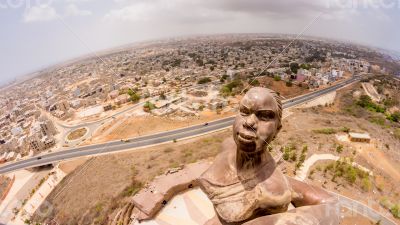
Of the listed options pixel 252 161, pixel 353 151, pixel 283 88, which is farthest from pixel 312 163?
pixel 283 88

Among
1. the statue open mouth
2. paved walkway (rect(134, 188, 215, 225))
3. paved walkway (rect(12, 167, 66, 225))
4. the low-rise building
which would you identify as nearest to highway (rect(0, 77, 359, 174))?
paved walkway (rect(12, 167, 66, 225))

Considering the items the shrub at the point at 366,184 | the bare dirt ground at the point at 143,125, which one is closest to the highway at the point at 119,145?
the bare dirt ground at the point at 143,125

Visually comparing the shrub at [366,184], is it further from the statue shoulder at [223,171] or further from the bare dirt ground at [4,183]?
Result: the bare dirt ground at [4,183]

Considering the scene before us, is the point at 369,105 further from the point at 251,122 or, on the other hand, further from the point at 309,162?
the point at 251,122

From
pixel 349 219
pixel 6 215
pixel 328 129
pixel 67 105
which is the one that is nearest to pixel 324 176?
pixel 349 219

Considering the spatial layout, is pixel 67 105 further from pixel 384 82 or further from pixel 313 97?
pixel 384 82

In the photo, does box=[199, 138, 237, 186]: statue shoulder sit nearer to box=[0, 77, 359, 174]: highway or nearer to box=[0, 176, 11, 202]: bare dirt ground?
box=[0, 77, 359, 174]: highway
